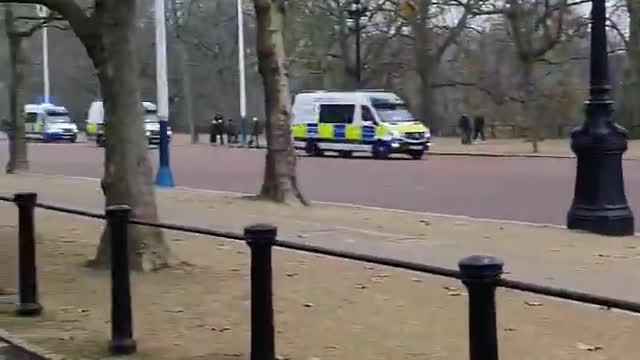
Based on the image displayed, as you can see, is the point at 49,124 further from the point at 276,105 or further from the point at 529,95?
the point at 276,105

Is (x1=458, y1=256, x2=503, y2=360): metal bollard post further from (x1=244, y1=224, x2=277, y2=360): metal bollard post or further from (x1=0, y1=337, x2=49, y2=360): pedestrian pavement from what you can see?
(x1=0, y1=337, x2=49, y2=360): pedestrian pavement

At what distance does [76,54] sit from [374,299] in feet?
265

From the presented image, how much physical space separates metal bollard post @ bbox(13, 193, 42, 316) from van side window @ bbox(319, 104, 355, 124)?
3310 cm

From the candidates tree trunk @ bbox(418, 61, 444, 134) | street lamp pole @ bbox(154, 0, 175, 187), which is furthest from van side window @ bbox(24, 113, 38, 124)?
street lamp pole @ bbox(154, 0, 175, 187)

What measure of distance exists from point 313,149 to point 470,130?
14520 millimetres

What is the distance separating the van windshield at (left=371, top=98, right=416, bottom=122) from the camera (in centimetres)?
4091

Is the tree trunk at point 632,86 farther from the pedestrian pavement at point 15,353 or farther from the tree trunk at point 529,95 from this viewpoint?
the pedestrian pavement at point 15,353

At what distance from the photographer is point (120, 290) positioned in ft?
24.0

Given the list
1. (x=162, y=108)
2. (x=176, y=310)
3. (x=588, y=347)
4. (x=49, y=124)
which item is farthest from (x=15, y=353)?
(x=49, y=124)

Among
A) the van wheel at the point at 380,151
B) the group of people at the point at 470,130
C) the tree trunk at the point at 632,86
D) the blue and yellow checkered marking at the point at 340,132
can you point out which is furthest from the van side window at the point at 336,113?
the tree trunk at the point at 632,86

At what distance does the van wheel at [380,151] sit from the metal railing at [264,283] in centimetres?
3191

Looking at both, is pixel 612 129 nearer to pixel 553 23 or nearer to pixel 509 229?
pixel 509 229

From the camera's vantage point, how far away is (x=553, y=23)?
56.9 meters

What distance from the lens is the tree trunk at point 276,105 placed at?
62.6ft
